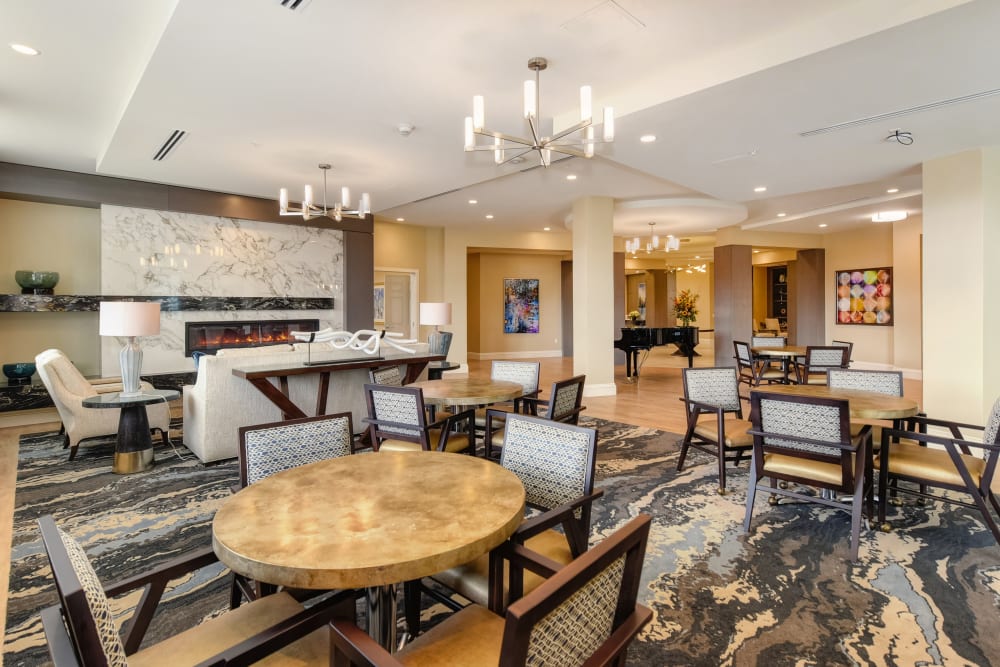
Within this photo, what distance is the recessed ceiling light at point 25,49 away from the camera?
334cm

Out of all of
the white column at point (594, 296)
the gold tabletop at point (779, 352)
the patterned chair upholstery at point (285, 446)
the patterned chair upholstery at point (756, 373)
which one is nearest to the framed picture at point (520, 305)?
the white column at point (594, 296)

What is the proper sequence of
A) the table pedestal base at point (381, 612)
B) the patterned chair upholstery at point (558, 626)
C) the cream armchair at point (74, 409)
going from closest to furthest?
the patterned chair upholstery at point (558, 626) → the table pedestal base at point (381, 612) → the cream armchair at point (74, 409)

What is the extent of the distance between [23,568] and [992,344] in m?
7.36

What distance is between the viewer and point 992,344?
4.58 metres

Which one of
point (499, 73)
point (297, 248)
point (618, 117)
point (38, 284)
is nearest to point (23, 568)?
point (499, 73)

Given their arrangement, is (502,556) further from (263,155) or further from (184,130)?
(263,155)

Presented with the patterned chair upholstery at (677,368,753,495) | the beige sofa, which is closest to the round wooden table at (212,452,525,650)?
the patterned chair upholstery at (677,368,753,495)

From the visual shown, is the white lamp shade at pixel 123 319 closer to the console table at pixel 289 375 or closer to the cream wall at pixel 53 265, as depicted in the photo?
the console table at pixel 289 375

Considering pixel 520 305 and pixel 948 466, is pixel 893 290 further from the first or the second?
pixel 948 466

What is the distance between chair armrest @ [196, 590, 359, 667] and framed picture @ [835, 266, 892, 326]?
470 inches

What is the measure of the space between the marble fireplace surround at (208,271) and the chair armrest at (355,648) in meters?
6.77

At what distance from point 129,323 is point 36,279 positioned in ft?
11.1

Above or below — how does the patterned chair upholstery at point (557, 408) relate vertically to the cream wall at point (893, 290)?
below

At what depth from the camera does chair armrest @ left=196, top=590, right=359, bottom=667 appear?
104 cm
